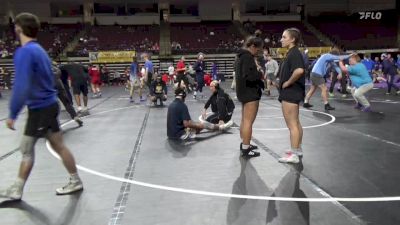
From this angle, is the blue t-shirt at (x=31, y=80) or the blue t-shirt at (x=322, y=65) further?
the blue t-shirt at (x=322, y=65)

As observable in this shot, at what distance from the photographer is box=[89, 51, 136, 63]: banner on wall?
89.3 ft

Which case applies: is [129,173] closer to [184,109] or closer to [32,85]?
[32,85]

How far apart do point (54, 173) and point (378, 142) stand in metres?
4.90

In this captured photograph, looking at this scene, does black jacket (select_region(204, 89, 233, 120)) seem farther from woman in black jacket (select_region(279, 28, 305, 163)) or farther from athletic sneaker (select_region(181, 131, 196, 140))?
woman in black jacket (select_region(279, 28, 305, 163))

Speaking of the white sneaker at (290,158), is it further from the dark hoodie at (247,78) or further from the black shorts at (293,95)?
the dark hoodie at (247,78)

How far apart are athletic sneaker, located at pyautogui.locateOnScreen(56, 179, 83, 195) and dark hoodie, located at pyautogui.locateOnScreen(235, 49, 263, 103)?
2446mm

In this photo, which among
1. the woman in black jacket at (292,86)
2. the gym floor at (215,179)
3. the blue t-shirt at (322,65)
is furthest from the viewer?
the blue t-shirt at (322,65)

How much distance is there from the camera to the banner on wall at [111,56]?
1072 inches

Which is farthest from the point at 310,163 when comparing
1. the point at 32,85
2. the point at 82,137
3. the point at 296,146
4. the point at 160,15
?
the point at 160,15

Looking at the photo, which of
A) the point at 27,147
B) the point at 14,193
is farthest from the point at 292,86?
the point at 14,193

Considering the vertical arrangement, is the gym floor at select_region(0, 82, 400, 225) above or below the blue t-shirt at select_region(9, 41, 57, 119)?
below

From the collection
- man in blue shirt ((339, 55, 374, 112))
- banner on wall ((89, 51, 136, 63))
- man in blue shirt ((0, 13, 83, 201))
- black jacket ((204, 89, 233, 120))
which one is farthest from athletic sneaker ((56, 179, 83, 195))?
banner on wall ((89, 51, 136, 63))

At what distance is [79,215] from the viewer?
3.73 metres

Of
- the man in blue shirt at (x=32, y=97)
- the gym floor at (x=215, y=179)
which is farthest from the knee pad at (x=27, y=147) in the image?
the gym floor at (x=215, y=179)
